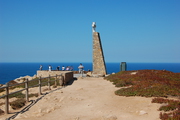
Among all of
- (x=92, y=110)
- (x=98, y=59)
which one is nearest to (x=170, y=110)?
(x=92, y=110)

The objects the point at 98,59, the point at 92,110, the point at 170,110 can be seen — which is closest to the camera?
the point at 170,110

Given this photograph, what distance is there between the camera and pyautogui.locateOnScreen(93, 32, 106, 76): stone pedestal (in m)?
28.8

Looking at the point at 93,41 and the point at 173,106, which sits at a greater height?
the point at 93,41

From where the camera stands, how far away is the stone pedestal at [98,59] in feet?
94.5

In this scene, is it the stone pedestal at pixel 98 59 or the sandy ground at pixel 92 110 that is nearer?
the sandy ground at pixel 92 110

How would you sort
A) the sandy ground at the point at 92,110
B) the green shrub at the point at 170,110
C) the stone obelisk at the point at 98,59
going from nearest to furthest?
the green shrub at the point at 170,110, the sandy ground at the point at 92,110, the stone obelisk at the point at 98,59

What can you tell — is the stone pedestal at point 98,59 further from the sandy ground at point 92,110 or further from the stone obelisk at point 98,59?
the sandy ground at point 92,110

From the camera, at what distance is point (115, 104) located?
33.8 ft

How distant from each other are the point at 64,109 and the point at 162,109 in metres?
4.43

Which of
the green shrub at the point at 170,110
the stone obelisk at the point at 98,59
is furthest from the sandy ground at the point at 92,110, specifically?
the stone obelisk at the point at 98,59

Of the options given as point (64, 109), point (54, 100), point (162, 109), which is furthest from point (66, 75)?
point (162, 109)

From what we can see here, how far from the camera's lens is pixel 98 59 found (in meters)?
28.9

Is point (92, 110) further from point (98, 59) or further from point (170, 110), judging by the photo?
point (98, 59)

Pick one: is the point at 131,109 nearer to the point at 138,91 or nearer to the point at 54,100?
the point at 138,91
